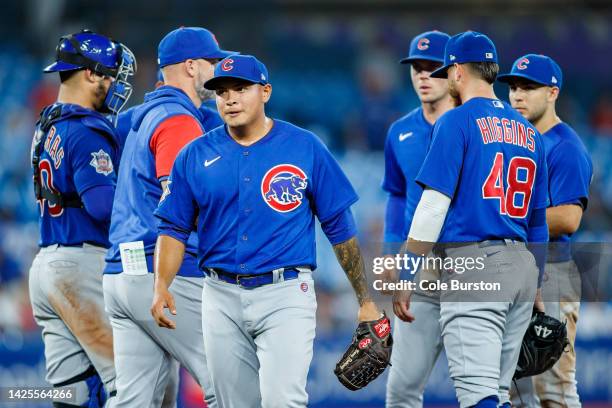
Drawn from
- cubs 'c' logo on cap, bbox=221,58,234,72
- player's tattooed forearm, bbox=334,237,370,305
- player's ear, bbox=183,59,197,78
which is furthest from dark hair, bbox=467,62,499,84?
player's ear, bbox=183,59,197,78

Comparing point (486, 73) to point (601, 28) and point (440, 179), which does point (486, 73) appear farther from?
point (601, 28)

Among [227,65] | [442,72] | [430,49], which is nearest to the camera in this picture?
[227,65]

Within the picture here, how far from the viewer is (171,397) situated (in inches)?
232

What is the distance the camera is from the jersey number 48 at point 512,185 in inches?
210

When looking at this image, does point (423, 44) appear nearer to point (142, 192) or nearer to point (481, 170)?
point (481, 170)

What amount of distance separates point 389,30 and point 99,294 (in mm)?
12932

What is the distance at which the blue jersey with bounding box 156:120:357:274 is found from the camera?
5023mm

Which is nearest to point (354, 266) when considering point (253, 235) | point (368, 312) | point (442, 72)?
point (368, 312)

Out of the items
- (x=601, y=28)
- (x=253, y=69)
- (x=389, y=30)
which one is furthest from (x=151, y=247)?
(x=601, y=28)

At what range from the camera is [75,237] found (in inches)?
238

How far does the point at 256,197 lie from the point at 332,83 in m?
12.1

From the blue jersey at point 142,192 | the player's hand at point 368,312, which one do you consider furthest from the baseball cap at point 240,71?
the player's hand at point 368,312

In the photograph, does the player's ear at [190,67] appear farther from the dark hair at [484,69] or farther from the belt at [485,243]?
the belt at [485,243]

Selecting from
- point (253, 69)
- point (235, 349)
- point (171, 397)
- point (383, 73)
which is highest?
point (383, 73)
